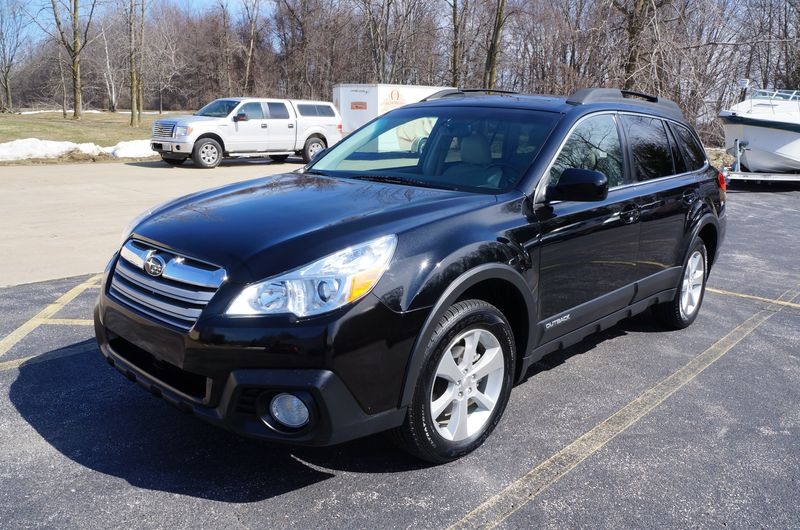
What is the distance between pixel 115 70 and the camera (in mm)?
58500

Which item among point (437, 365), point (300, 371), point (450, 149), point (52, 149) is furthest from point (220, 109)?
point (300, 371)

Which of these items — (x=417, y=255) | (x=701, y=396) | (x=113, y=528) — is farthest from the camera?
(x=701, y=396)

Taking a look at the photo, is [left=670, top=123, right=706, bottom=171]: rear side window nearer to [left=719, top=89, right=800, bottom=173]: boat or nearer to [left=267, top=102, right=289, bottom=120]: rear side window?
[left=719, top=89, right=800, bottom=173]: boat

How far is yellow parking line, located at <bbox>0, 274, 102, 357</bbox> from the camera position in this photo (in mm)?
4688

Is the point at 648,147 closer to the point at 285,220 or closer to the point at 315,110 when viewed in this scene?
the point at 285,220

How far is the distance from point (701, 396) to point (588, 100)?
197 cm

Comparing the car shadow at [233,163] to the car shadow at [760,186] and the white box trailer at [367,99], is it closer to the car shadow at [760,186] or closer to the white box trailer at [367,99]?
the white box trailer at [367,99]

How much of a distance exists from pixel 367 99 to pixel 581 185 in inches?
762

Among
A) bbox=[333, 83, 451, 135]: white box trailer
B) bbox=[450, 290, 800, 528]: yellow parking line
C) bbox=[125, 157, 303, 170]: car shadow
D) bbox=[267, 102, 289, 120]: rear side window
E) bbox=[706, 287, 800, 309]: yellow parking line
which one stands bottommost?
bbox=[450, 290, 800, 528]: yellow parking line

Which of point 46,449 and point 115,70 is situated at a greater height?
point 115,70

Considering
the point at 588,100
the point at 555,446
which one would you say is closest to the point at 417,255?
the point at 555,446

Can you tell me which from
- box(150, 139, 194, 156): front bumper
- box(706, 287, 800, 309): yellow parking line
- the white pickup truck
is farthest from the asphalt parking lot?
the white pickup truck

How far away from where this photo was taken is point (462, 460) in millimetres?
3309

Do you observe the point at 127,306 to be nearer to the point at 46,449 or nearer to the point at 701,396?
the point at 46,449
